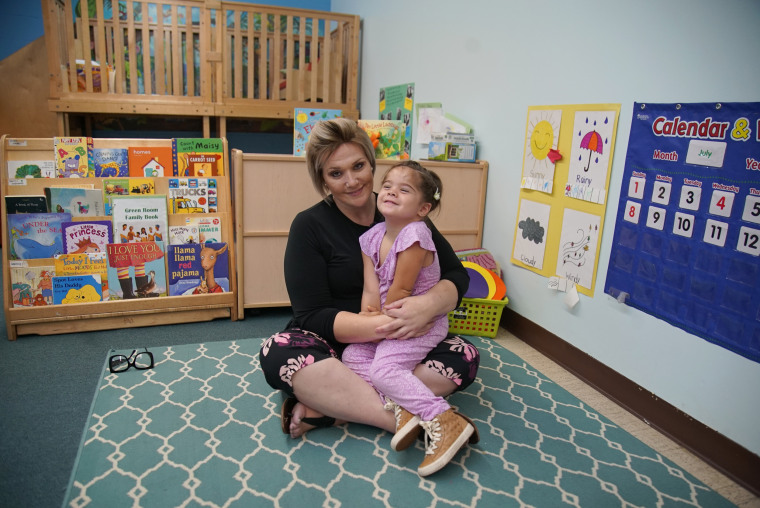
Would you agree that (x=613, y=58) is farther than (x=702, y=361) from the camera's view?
Yes

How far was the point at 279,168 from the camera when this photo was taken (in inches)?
96.6

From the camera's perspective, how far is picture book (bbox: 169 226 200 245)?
7.79 feet

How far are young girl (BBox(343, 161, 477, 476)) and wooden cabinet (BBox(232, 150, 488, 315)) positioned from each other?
929 millimetres

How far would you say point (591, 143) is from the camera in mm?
1992

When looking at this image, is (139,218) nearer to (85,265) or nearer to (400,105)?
(85,265)

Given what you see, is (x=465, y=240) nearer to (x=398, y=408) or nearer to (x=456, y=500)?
(x=398, y=408)

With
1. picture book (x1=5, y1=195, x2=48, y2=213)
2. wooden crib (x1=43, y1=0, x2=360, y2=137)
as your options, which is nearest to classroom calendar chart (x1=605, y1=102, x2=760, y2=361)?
picture book (x1=5, y1=195, x2=48, y2=213)

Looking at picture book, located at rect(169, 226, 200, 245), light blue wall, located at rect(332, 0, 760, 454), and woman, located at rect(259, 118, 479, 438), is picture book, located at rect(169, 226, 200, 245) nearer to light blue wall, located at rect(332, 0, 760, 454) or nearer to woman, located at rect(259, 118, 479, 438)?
woman, located at rect(259, 118, 479, 438)

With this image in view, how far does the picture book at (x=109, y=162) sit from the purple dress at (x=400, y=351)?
1344mm

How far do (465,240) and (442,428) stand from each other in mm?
1490

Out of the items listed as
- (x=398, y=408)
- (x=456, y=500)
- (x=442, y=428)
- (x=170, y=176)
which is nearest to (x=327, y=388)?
(x=398, y=408)

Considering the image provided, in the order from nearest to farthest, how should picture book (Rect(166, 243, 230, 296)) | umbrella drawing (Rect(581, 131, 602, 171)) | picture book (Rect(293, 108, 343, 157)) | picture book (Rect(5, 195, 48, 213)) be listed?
umbrella drawing (Rect(581, 131, 602, 171))
picture book (Rect(5, 195, 48, 213))
picture book (Rect(166, 243, 230, 296))
picture book (Rect(293, 108, 343, 157))

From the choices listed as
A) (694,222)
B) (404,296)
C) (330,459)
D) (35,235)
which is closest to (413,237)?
(404,296)

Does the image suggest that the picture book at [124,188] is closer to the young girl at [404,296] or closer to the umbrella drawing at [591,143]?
the young girl at [404,296]
